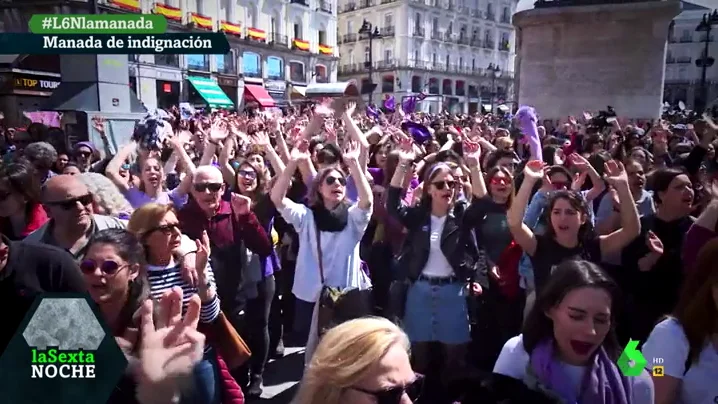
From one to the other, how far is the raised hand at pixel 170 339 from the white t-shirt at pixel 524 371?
118 cm

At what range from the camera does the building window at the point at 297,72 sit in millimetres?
40500

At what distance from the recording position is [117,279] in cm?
225

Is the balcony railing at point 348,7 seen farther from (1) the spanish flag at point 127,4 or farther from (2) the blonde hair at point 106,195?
Result: (2) the blonde hair at point 106,195

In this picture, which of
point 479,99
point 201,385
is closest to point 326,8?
point 479,99

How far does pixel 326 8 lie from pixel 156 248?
4350 cm

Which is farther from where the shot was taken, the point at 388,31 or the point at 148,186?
the point at 388,31

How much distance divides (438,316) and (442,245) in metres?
0.47

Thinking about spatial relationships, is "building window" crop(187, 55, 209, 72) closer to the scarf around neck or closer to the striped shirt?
the scarf around neck

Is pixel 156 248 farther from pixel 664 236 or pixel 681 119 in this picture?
pixel 681 119

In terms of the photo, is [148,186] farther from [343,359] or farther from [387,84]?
[387,84]

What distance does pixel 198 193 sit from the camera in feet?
12.6

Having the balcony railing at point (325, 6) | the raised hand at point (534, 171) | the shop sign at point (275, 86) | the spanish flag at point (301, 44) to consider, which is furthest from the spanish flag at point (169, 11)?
the raised hand at point (534, 171)

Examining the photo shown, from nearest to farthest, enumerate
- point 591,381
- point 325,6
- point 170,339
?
1. point 170,339
2. point 591,381
3. point 325,6

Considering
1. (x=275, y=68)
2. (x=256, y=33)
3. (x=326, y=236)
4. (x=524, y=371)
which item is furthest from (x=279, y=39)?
(x=524, y=371)
